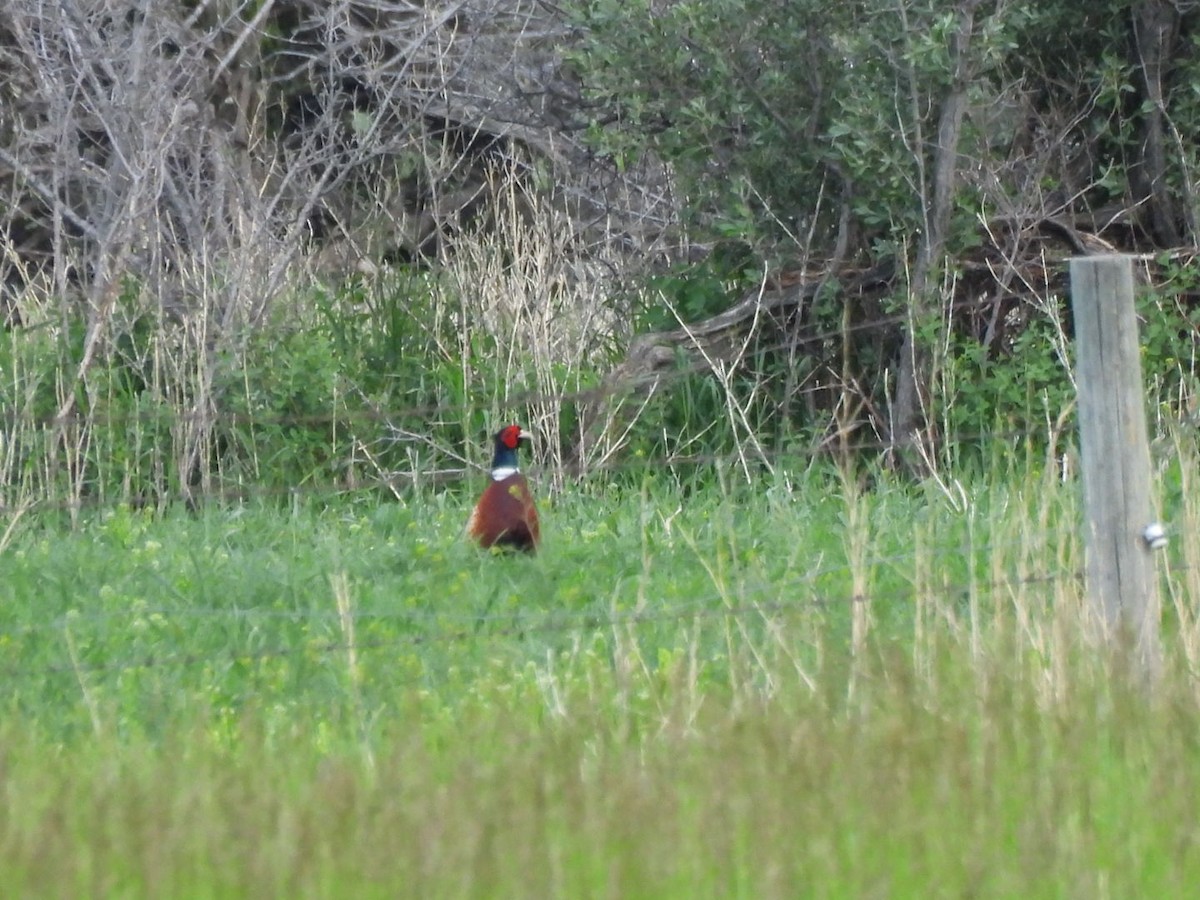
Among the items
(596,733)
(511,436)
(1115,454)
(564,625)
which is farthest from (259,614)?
(1115,454)

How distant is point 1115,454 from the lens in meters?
4.50

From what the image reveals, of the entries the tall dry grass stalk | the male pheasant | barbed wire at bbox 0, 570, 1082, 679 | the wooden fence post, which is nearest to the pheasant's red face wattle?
the male pheasant

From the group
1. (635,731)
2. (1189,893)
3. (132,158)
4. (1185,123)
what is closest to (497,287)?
(132,158)

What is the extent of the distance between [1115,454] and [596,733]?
56.0 inches

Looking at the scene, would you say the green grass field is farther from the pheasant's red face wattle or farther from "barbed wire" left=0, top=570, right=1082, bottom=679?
the pheasant's red face wattle

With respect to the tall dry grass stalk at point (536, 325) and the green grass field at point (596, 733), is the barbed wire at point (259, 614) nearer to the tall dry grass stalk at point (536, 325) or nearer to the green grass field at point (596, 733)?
the green grass field at point (596, 733)

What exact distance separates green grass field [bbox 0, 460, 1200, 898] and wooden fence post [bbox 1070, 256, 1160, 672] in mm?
141

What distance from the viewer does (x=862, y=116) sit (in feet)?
26.7

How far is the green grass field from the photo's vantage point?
3.41 meters

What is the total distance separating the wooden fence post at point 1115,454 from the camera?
4480 mm

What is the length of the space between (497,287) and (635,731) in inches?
196

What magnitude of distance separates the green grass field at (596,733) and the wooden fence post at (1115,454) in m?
0.14

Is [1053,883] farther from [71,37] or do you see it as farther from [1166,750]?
[71,37]

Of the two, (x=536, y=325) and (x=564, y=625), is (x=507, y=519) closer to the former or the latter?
(x=564, y=625)
